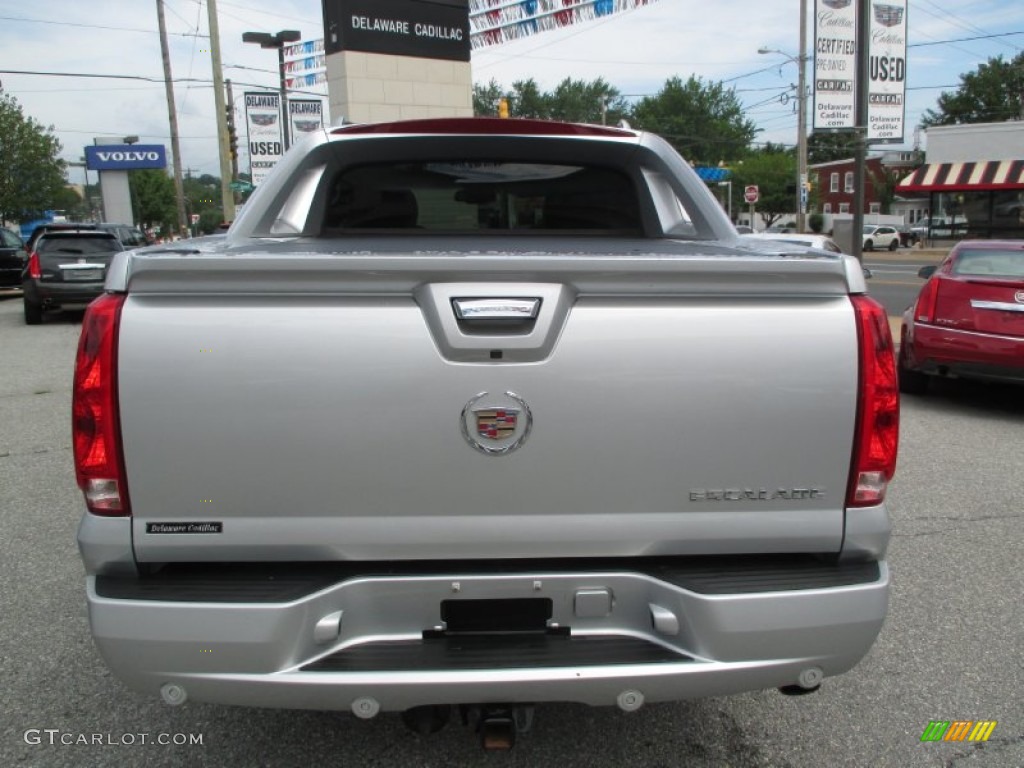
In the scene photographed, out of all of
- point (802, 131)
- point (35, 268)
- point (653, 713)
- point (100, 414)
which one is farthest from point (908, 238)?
point (100, 414)

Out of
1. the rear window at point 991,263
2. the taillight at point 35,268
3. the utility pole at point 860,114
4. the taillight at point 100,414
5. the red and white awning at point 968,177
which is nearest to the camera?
the taillight at point 100,414

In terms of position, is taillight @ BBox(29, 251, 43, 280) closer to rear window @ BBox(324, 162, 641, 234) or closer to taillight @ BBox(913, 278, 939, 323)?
rear window @ BBox(324, 162, 641, 234)

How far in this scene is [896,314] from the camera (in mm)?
14930

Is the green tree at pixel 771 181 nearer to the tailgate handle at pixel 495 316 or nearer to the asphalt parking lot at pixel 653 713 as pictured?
the asphalt parking lot at pixel 653 713

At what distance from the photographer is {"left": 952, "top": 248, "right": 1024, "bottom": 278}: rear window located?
769cm

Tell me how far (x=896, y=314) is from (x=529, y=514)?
1451 cm

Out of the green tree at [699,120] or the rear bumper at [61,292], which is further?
the green tree at [699,120]

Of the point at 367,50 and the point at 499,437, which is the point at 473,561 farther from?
the point at 367,50

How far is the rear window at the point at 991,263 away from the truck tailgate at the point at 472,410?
668 centimetres

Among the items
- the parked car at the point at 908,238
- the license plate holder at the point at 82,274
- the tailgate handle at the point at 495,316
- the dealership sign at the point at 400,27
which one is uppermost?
the dealership sign at the point at 400,27

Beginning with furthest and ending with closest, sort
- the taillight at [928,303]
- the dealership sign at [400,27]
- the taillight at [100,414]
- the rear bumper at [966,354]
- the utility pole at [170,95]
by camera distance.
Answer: the utility pole at [170,95], the dealership sign at [400,27], the taillight at [928,303], the rear bumper at [966,354], the taillight at [100,414]

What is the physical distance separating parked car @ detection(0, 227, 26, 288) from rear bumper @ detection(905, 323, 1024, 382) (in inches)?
774

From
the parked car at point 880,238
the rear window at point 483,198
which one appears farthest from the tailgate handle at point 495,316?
the parked car at point 880,238

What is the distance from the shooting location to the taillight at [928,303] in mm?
7941
